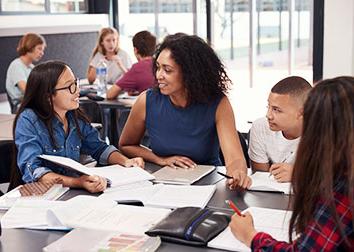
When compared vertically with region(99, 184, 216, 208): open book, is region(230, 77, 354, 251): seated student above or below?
above

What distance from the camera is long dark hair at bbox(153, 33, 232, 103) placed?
95.7 inches

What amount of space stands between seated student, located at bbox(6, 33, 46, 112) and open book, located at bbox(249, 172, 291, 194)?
9.99ft

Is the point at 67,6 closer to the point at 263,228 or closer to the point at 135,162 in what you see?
the point at 135,162

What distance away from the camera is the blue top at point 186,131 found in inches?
97.0

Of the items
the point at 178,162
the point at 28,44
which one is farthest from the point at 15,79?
the point at 178,162

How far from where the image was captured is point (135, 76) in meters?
4.38

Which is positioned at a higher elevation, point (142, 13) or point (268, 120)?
point (142, 13)

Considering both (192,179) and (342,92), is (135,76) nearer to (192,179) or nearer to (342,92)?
(192,179)

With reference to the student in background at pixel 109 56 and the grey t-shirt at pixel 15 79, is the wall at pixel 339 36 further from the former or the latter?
the grey t-shirt at pixel 15 79

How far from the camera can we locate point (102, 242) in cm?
149

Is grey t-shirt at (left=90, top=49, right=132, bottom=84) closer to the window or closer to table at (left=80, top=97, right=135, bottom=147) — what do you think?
table at (left=80, top=97, right=135, bottom=147)

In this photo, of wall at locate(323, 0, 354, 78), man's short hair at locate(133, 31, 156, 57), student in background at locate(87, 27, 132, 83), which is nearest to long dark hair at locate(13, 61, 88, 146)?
man's short hair at locate(133, 31, 156, 57)

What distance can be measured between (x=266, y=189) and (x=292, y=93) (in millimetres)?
514

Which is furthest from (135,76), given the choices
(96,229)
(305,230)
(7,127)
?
(305,230)
